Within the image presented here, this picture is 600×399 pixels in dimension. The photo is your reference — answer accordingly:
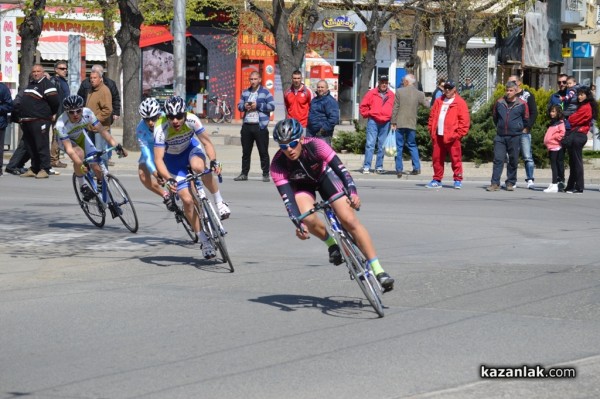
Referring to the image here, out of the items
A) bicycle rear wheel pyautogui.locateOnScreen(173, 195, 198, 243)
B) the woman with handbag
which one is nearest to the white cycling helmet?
bicycle rear wheel pyautogui.locateOnScreen(173, 195, 198, 243)

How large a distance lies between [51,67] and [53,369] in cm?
4251

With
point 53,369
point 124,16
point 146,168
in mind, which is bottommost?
point 53,369

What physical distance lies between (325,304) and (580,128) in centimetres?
1108

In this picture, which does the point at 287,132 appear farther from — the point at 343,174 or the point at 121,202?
the point at 121,202

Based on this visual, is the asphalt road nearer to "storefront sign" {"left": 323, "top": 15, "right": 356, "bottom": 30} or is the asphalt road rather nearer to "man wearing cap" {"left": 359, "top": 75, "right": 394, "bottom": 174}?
"man wearing cap" {"left": 359, "top": 75, "right": 394, "bottom": 174}

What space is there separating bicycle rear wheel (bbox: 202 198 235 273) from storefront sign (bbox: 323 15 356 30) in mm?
40044

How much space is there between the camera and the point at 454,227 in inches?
589

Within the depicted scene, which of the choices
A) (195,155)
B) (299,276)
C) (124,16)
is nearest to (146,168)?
(195,155)

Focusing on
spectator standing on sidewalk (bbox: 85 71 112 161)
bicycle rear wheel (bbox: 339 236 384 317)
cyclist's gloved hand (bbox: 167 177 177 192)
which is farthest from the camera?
spectator standing on sidewalk (bbox: 85 71 112 161)

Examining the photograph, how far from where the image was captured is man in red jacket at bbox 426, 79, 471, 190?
19766 millimetres

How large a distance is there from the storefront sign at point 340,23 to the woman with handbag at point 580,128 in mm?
32003

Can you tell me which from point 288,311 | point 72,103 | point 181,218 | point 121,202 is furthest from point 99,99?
point 288,311

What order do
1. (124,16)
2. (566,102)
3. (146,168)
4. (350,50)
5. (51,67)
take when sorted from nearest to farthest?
1. (146,168)
2. (566,102)
3. (124,16)
4. (51,67)
5. (350,50)

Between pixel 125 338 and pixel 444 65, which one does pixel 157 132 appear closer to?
pixel 125 338
